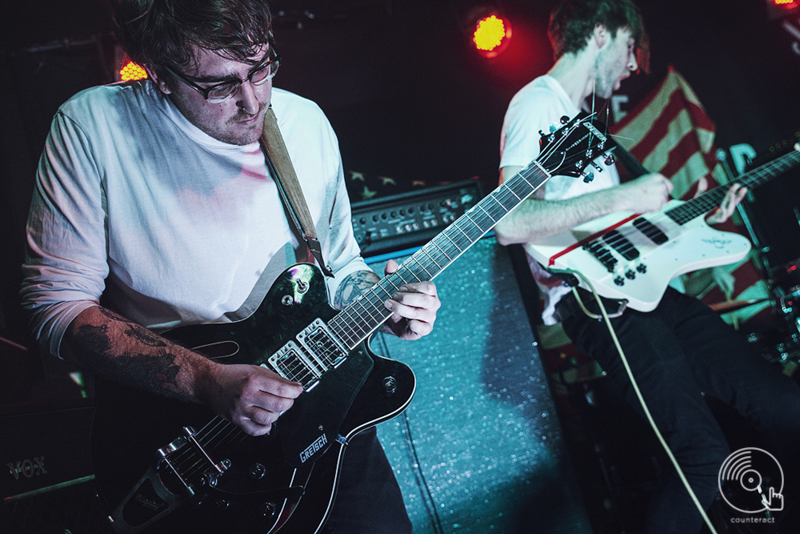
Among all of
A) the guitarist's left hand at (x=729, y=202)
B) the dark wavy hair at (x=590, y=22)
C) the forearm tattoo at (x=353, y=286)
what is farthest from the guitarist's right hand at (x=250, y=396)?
the guitarist's left hand at (x=729, y=202)

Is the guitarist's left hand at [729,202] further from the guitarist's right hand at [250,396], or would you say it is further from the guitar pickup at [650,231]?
the guitarist's right hand at [250,396]

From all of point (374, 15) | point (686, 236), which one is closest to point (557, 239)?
point (686, 236)

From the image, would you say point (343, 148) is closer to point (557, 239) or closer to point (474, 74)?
point (474, 74)

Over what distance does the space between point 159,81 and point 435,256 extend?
3.32 ft

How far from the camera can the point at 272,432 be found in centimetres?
123

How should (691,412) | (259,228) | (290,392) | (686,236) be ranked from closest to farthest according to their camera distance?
(290,392)
(259,228)
(691,412)
(686,236)

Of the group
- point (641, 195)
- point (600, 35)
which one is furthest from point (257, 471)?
point (600, 35)

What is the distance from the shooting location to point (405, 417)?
197 centimetres

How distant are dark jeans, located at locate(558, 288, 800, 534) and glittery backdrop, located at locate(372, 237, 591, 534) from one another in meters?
0.30

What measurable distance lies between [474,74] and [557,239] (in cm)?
125

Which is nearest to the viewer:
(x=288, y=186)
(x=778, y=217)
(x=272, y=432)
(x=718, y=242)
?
(x=272, y=432)

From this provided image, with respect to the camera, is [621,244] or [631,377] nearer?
[631,377]

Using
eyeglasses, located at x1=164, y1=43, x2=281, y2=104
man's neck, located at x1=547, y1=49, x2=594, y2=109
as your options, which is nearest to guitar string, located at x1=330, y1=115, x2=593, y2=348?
eyeglasses, located at x1=164, y1=43, x2=281, y2=104

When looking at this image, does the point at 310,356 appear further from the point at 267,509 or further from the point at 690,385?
the point at 690,385
